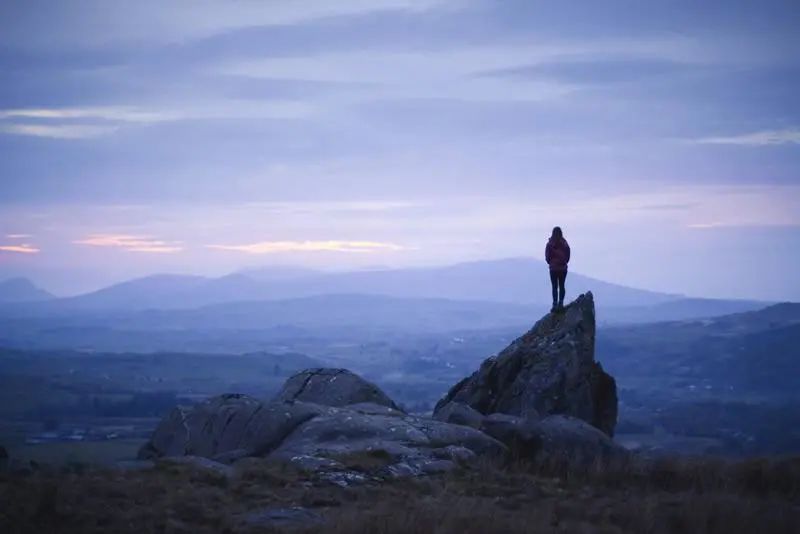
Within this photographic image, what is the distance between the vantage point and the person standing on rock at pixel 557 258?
91.6 ft

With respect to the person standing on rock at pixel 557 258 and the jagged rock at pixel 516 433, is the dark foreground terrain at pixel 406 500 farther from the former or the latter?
the person standing on rock at pixel 557 258

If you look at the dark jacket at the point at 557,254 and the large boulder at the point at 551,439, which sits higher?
the dark jacket at the point at 557,254

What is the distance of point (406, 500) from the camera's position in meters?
15.0

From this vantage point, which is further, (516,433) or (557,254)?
(557,254)

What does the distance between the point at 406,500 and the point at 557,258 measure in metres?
14.8

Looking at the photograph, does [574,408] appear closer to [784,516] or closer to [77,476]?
[784,516]

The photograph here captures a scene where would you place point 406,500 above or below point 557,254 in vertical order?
below

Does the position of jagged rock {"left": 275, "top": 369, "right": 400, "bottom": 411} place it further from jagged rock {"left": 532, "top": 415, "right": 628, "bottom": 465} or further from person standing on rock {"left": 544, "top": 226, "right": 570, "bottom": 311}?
person standing on rock {"left": 544, "top": 226, "right": 570, "bottom": 311}

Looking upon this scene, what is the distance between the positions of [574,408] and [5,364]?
475 feet

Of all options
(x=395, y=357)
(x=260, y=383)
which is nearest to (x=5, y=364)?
(x=260, y=383)

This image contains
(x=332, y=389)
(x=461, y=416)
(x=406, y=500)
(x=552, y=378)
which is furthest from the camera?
(x=332, y=389)

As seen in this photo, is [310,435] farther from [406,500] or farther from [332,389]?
[332,389]

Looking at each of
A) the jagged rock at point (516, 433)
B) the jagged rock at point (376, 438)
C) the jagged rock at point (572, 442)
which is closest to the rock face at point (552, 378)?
the jagged rock at point (572, 442)

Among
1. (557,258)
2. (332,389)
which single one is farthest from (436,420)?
(557,258)
